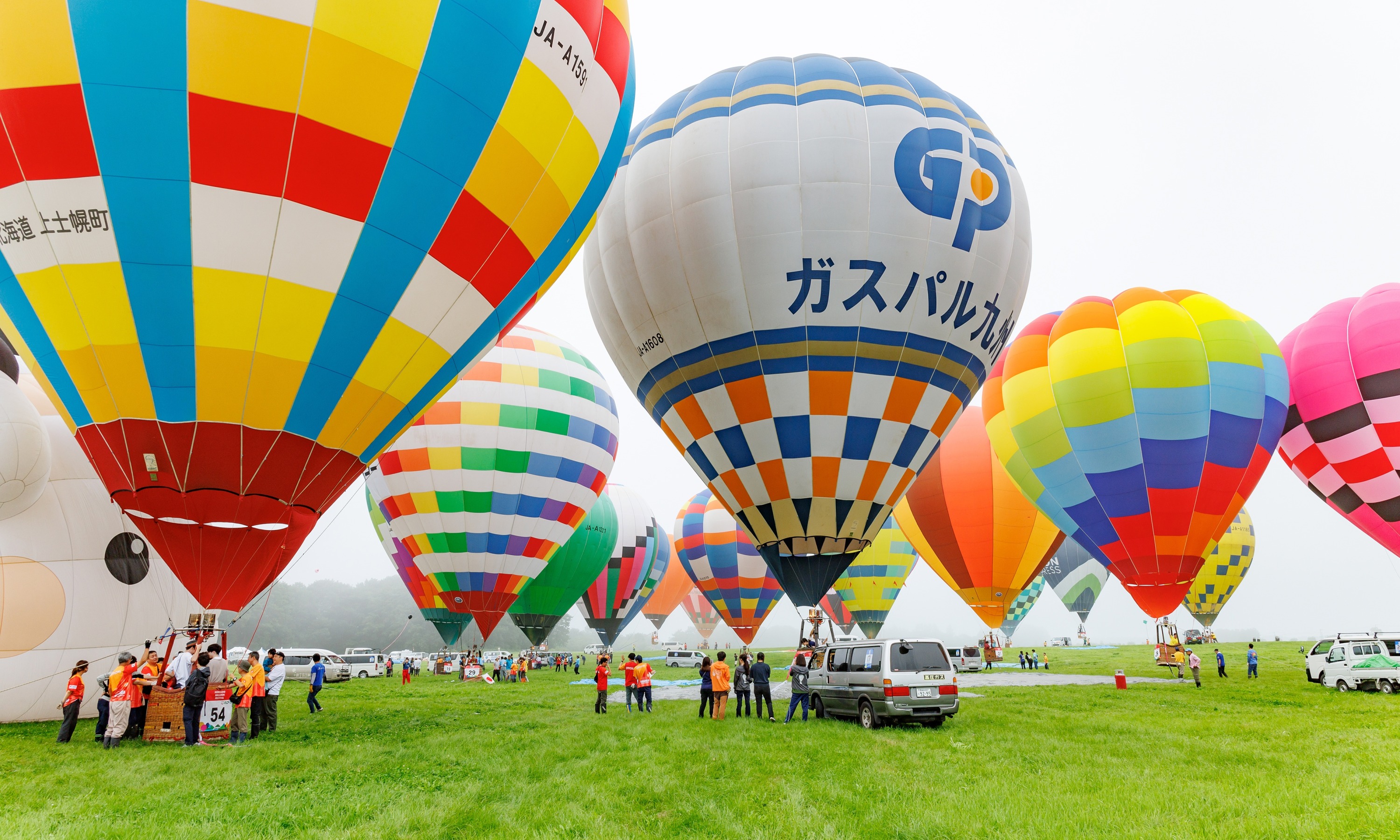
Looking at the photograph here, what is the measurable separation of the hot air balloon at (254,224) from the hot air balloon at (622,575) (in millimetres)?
26352

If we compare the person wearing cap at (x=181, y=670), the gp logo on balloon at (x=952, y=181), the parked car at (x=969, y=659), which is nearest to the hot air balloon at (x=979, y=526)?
the parked car at (x=969, y=659)

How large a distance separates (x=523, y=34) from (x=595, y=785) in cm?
760

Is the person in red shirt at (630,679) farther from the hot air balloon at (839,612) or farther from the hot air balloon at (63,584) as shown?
the hot air balloon at (839,612)

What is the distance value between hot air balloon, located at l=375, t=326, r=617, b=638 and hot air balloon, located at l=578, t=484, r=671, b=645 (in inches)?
553

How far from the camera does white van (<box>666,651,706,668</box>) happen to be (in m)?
36.7

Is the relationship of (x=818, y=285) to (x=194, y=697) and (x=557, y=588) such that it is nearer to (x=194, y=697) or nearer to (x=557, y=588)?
(x=194, y=697)

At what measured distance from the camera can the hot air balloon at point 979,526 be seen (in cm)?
2391

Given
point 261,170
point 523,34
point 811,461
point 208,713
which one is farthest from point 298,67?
point 811,461

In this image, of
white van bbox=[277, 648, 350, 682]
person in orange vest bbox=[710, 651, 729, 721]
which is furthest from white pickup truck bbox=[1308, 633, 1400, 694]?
white van bbox=[277, 648, 350, 682]

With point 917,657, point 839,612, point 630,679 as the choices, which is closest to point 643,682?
point 630,679

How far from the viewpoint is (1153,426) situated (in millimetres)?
17984

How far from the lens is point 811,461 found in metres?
13.1

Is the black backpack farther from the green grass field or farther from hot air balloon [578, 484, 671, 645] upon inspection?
hot air balloon [578, 484, 671, 645]

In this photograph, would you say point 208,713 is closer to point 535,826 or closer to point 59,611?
point 59,611
